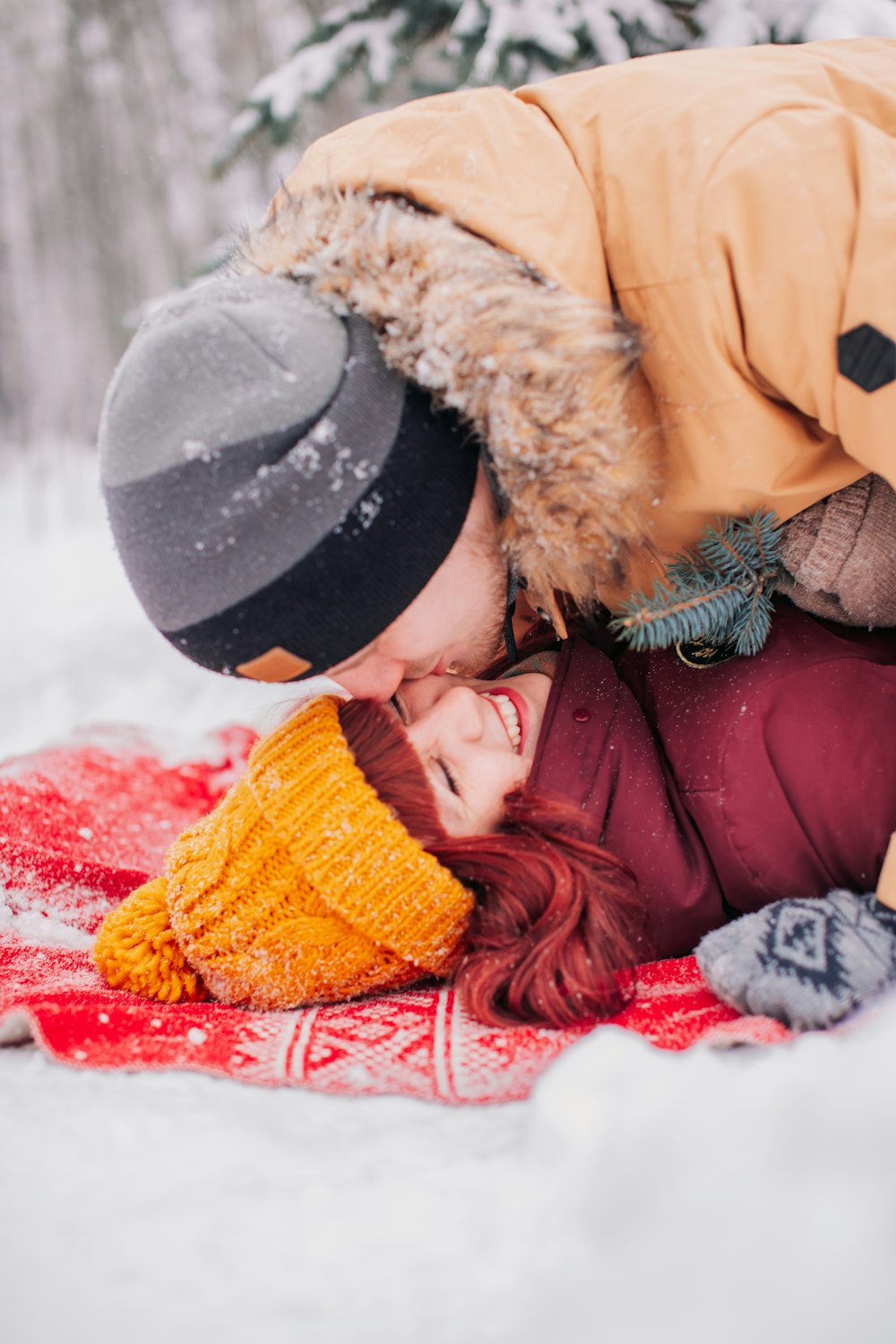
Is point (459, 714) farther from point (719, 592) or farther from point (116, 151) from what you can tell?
point (116, 151)

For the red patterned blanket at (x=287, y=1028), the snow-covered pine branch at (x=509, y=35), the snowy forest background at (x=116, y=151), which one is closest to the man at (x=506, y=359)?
the red patterned blanket at (x=287, y=1028)

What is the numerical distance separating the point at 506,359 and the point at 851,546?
1.84 ft

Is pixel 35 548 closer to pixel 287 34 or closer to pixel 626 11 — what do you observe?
pixel 287 34

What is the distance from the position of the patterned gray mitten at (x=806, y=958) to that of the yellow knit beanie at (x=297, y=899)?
1.10 ft

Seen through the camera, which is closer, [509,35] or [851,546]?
[851,546]

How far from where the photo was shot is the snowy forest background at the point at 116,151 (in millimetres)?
4504

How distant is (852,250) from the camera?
1086mm

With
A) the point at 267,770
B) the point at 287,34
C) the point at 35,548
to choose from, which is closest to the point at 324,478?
the point at 267,770

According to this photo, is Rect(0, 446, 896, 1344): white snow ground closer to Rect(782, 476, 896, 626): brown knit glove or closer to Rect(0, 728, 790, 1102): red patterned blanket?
Rect(0, 728, 790, 1102): red patterned blanket

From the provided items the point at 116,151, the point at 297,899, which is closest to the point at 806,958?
the point at 297,899

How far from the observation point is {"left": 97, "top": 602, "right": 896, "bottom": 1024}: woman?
1164 mm

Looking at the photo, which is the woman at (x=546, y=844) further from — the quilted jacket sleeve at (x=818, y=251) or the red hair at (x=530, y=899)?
the quilted jacket sleeve at (x=818, y=251)

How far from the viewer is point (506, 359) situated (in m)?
1.07

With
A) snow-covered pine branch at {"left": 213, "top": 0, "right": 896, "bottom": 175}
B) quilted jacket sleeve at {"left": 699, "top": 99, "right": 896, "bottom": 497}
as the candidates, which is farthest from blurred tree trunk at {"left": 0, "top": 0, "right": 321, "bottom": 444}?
quilted jacket sleeve at {"left": 699, "top": 99, "right": 896, "bottom": 497}
